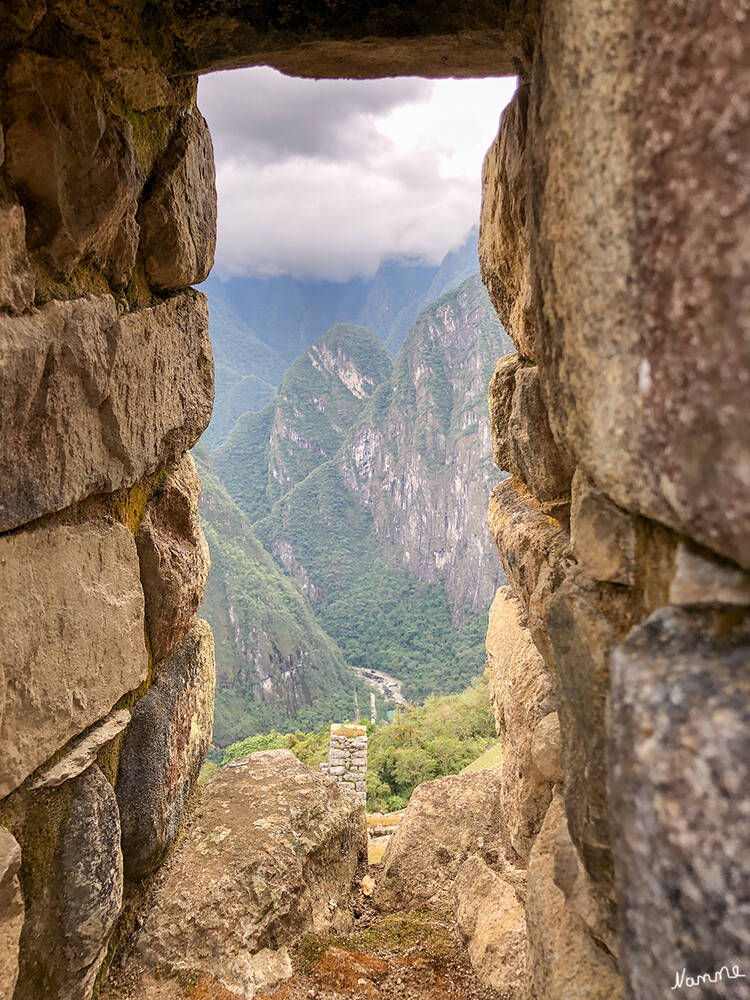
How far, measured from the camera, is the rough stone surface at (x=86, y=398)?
47.1 inches

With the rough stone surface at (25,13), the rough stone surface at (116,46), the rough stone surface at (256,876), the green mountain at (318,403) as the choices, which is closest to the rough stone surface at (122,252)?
the rough stone surface at (116,46)

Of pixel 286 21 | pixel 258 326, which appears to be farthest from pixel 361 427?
pixel 286 21

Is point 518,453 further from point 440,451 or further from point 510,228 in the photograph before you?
point 440,451

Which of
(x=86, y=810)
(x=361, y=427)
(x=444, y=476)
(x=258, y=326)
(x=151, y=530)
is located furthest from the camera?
(x=258, y=326)

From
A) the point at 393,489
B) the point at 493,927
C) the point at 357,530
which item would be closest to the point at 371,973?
the point at 493,927

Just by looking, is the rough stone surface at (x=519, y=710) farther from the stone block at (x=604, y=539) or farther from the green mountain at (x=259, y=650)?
the green mountain at (x=259, y=650)

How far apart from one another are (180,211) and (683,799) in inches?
68.7

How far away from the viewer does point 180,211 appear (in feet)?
5.96

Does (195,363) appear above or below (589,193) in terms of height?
above

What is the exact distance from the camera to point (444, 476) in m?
70.9

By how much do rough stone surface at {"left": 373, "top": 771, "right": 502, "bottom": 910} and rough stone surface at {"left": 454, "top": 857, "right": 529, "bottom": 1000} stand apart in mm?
298

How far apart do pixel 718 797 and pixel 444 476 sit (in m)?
70.6

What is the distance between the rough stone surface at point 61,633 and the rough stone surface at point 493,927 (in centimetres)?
126

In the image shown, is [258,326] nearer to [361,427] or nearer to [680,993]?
[361,427]
